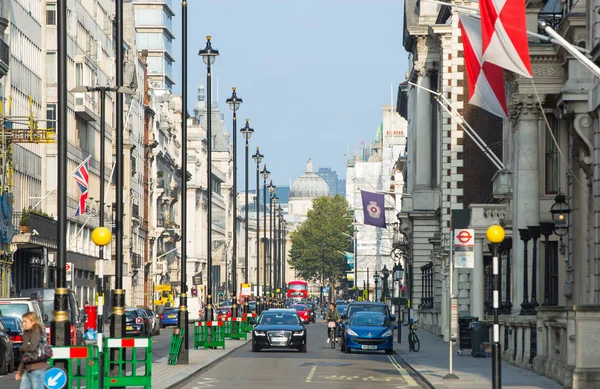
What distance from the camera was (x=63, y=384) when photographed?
67.9 feet

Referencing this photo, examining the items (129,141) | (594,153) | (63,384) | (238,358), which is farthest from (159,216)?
(63,384)

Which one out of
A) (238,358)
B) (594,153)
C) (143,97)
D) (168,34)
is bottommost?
(238,358)

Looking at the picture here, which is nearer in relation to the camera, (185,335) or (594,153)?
(594,153)

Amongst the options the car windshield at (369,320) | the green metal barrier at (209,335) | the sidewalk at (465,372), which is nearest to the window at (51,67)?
the green metal barrier at (209,335)

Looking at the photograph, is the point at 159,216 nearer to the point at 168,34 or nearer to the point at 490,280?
the point at 168,34

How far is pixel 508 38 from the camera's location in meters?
24.5

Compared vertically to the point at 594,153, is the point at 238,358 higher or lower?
lower

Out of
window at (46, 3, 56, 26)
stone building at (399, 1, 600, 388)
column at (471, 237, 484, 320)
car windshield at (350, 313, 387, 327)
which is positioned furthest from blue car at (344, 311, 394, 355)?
window at (46, 3, 56, 26)

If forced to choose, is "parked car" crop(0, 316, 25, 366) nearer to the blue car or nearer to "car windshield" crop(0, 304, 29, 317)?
"car windshield" crop(0, 304, 29, 317)

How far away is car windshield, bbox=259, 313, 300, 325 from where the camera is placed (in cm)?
5075

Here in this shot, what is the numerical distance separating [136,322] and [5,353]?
98.6 feet

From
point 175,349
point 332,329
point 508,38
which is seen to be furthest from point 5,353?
point 332,329

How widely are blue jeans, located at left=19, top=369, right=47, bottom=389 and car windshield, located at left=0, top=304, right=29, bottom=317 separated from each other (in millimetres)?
20803

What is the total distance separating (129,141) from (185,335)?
225 feet
